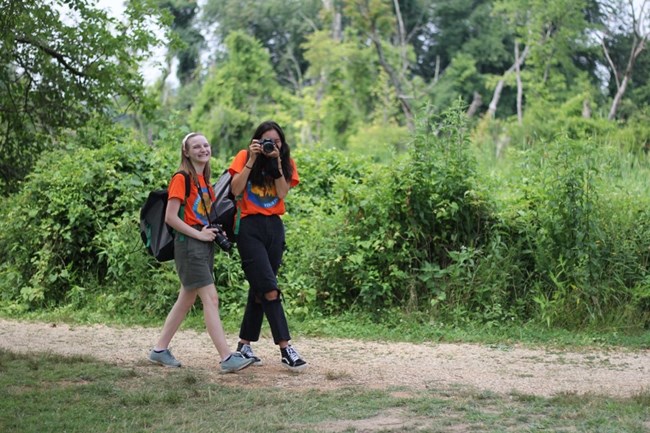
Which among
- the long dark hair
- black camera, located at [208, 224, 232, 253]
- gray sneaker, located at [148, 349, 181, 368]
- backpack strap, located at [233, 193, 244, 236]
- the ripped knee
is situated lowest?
gray sneaker, located at [148, 349, 181, 368]

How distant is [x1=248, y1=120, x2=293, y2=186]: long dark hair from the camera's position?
7.05m

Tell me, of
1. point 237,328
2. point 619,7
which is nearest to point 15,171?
point 237,328

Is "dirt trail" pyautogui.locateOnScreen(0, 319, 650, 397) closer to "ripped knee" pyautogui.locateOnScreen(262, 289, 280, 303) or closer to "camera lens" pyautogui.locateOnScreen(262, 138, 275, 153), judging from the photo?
"ripped knee" pyautogui.locateOnScreen(262, 289, 280, 303)

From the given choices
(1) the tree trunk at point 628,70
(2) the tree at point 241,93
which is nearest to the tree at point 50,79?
(1) the tree trunk at point 628,70

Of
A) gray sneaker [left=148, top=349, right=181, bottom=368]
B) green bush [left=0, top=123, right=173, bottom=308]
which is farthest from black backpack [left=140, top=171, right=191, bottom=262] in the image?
green bush [left=0, top=123, right=173, bottom=308]

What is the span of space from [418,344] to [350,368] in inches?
60.7

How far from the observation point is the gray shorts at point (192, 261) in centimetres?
704

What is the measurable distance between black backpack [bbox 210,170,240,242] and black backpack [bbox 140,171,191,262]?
0.22 metres

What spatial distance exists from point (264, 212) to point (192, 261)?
0.64 meters

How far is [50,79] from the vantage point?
10.6 metres

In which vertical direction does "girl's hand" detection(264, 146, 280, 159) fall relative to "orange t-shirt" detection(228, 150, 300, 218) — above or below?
above

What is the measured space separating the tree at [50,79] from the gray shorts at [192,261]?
12.5ft

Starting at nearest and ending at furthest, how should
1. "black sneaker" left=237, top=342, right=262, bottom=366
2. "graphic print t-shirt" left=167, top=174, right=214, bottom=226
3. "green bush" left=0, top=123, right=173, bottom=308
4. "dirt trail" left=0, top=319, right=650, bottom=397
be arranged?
"dirt trail" left=0, top=319, right=650, bottom=397
"graphic print t-shirt" left=167, top=174, right=214, bottom=226
"black sneaker" left=237, top=342, right=262, bottom=366
"green bush" left=0, top=123, right=173, bottom=308

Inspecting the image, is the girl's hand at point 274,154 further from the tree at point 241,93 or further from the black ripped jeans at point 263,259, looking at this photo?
the tree at point 241,93
